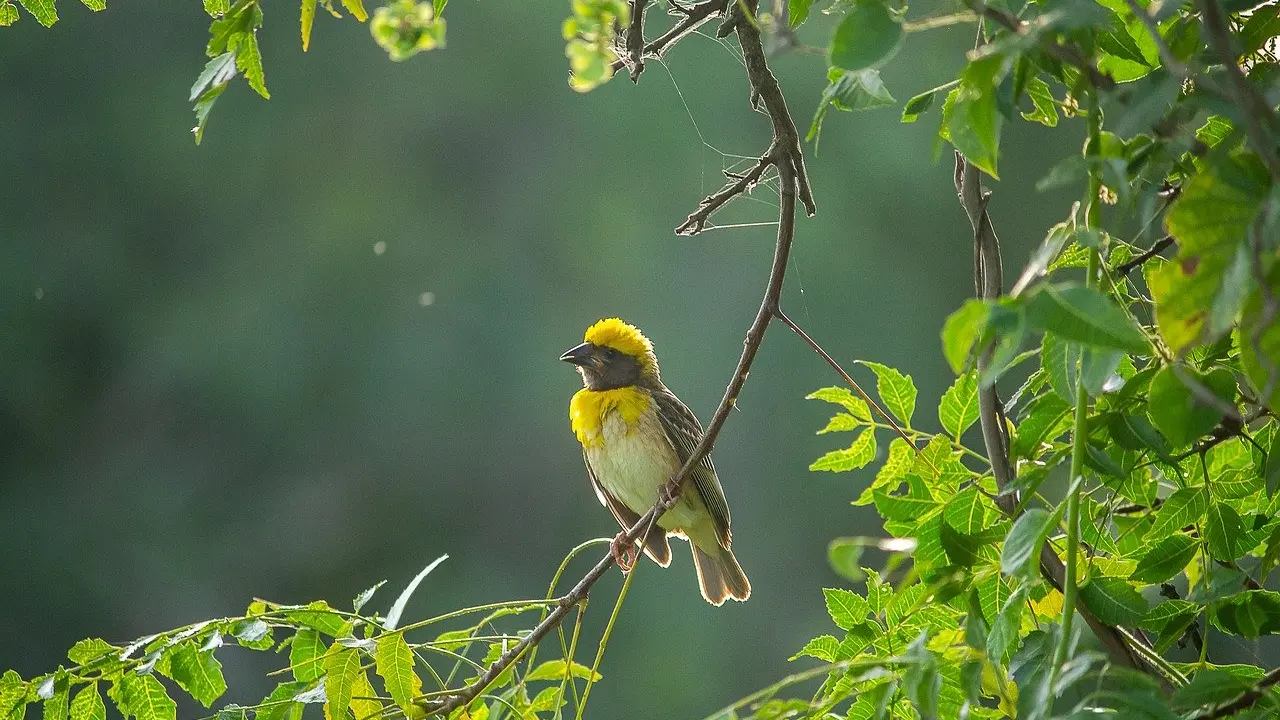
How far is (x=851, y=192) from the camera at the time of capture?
12547 mm

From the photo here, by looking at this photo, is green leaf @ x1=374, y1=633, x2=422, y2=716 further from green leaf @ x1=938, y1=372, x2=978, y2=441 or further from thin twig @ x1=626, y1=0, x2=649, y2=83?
thin twig @ x1=626, y1=0, x2=649, y2=83

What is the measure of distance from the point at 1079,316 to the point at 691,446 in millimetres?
3406

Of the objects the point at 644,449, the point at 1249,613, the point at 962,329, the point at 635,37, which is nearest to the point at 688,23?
the point at 635,37

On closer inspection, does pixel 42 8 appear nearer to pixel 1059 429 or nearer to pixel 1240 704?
pixel 1059 429

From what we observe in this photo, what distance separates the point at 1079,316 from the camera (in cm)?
75

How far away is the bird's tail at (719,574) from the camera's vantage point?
4.29 metres

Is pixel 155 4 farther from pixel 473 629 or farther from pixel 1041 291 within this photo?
pixel 1041 291

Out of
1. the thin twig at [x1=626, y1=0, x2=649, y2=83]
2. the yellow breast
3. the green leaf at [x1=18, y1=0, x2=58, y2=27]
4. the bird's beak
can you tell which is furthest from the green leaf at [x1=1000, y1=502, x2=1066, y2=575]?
the bird's beak

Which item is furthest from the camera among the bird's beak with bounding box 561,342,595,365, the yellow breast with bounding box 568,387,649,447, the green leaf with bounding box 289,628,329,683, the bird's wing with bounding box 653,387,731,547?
the bird's beak with bounding box 561,342,595,365

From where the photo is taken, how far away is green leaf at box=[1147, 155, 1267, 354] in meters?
0.82

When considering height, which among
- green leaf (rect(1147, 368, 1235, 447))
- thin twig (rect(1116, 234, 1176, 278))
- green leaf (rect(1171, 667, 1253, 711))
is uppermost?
thin twig (rect(1116, 234, 1176, 278))

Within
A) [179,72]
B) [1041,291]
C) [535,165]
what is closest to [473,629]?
[1041,291]

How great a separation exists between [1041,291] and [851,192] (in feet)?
39.5

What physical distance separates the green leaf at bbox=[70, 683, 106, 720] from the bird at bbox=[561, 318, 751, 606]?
2.41 metres
